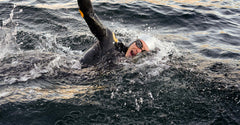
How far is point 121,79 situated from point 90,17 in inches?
45.2

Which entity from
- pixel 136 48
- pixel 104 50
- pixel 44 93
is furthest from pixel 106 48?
pixel 44 93

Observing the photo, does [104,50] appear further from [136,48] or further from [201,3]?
[201,3]

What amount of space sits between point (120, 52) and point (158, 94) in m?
1.32

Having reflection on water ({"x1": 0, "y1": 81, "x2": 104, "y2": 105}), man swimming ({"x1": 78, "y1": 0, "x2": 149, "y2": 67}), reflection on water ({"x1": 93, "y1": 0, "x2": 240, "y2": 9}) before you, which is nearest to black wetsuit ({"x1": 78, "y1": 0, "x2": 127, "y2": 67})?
man swimming ({"x1": 78, "y1": 0, "x2": 149, "y2": 67})

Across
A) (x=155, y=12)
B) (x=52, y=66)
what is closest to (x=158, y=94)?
(x=52, y=66)

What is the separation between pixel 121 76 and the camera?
4.09 metres

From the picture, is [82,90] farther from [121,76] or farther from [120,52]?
[120,52]

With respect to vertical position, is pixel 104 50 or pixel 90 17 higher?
pixel 90 17

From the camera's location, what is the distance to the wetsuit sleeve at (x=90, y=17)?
3740 millimetres

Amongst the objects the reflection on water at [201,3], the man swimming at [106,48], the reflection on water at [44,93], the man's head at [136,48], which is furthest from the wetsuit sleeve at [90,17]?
the reflection on water at [201,3]

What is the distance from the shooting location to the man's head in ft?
14.9

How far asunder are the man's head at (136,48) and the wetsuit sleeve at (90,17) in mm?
608

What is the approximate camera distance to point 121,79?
4.00 m

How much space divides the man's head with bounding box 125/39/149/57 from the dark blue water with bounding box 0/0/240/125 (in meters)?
0.12
